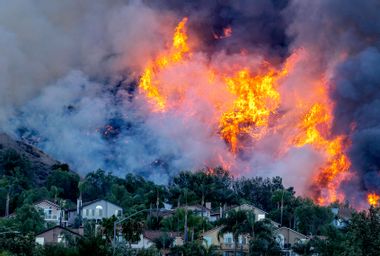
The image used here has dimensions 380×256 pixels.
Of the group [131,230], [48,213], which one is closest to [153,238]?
[131,230]

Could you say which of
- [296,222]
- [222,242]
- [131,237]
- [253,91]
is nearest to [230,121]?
[253,91]

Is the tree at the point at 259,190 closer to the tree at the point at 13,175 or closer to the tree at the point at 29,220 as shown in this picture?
the tree at the point at 13,175

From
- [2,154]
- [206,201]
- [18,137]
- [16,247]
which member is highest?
[18,137]

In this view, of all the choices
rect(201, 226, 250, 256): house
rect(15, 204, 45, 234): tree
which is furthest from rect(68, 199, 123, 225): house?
rect(201, 226, 250, 256): house

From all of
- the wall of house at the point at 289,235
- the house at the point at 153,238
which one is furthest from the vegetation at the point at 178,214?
the wall of house at the point at 289,235

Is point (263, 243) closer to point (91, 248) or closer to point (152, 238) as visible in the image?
point (152, 238)

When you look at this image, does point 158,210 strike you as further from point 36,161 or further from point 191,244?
point 36,161

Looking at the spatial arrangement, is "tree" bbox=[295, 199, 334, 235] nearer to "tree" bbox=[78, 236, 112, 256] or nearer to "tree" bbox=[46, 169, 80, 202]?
"tree" bbox=[46, 169, 80, 202]
